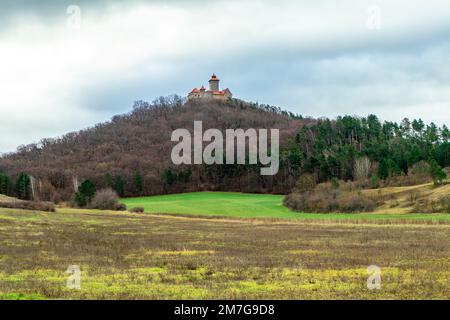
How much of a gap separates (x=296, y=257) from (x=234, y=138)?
165 m

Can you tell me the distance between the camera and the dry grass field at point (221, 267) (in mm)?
18984

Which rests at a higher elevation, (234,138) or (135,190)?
(234,138)

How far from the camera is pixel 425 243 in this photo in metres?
38.4

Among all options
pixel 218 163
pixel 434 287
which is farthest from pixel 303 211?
pixel 434 287

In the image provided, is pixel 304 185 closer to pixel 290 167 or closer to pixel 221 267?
pixel 290 167

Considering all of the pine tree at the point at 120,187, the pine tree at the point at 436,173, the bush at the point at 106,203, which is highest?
the pine tree at the point at 436,173

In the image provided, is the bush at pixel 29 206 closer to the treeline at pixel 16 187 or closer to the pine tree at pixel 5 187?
the treeline at pixel 16 187

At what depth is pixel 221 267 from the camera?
2611 cm

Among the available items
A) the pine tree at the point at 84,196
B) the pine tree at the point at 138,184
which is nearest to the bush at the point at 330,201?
the pine tree at the point at 84,196

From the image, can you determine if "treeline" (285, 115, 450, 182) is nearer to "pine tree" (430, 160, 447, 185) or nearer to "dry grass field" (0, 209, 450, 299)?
"pine tree" (430, 160, 447, 185)

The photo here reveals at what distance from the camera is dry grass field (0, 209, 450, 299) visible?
1898 cm

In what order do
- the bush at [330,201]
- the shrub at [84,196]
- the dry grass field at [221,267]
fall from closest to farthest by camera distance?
the dry grass field at [221,267], the bush at [330,201], the shrub at [84,196]

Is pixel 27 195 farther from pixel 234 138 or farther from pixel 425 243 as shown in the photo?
pixel 425 243

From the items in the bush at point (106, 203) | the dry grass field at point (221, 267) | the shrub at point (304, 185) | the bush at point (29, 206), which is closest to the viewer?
the dry grass field at point (221, 267)
